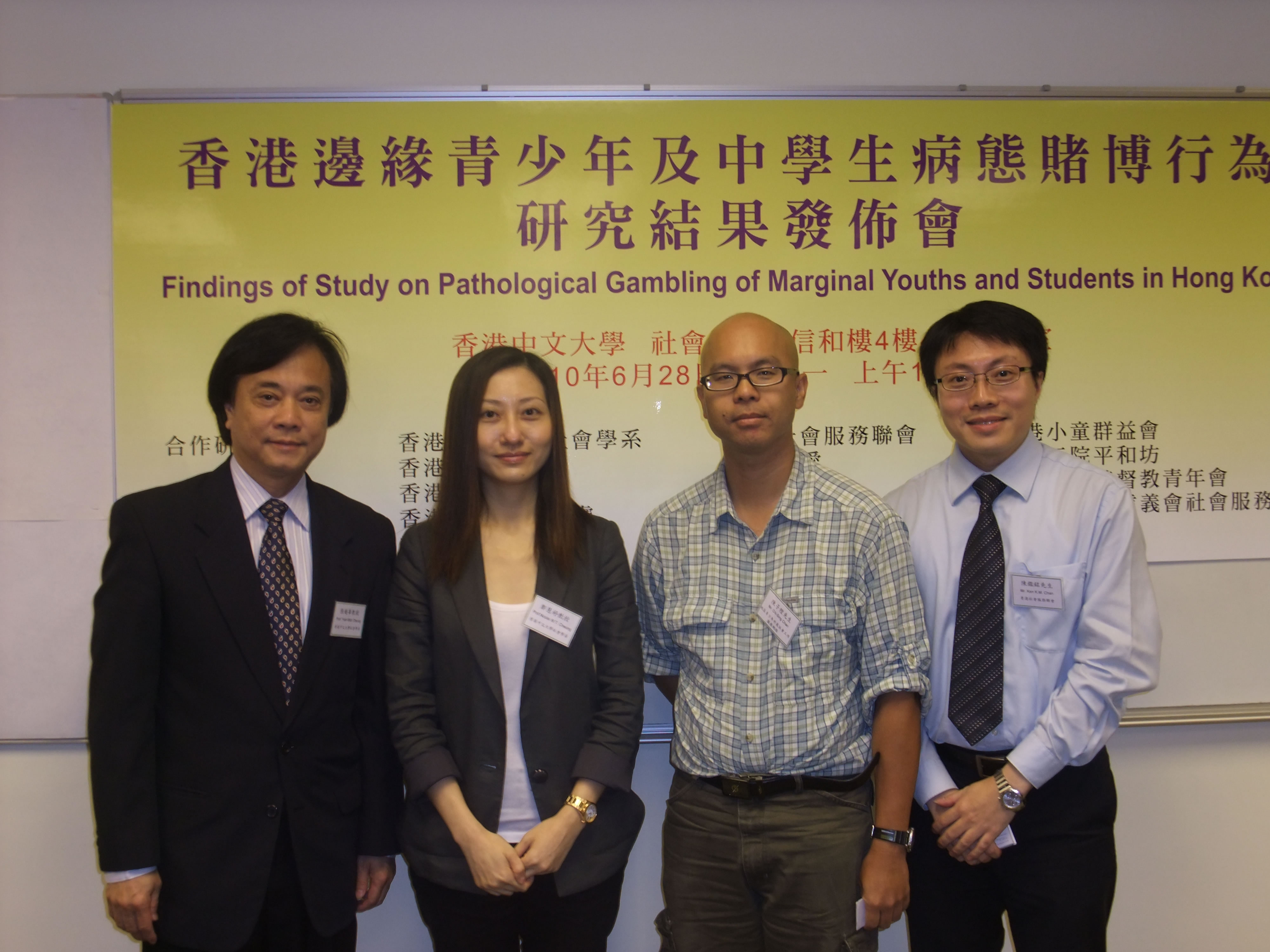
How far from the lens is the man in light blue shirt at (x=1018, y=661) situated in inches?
64.6

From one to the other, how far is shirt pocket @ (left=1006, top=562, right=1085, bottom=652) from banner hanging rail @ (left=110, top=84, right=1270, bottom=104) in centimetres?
150

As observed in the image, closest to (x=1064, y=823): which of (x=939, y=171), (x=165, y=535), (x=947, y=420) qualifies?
(x=947, y=420)

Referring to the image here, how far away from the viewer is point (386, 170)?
2.29 meters

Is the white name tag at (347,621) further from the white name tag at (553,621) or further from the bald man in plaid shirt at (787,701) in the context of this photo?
the bald man in plaid shirt at (787,701)

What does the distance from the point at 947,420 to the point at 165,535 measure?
171 cm

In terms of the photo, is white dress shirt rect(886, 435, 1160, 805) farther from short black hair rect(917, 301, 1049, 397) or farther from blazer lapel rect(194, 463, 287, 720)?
blazer lapel rect(194, 463, 287, 720)

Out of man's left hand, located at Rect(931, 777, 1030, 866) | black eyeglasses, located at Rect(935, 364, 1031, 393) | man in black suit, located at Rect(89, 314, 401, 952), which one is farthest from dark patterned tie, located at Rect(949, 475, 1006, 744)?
man in black suit, located at Rect(89, 314, 401, 952)

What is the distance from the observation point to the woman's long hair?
1661 millimetres

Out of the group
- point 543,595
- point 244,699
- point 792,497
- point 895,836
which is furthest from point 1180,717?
point 244,699

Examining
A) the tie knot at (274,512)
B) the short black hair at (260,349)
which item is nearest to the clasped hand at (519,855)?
the tie knot at (274,512)

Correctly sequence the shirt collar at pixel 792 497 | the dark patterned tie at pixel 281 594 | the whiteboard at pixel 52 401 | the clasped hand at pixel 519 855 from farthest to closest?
the whiteboard at pixel 52 401
the shirt collar at pixel 792 497
the dark patterned tie at pixel 281 594
the clasped hand at pixel 519 855

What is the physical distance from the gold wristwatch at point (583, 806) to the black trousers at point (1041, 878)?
781 millimetres

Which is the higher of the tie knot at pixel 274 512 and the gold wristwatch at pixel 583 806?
the tie knot at pixel 274 512

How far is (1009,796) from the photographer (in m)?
1.62
